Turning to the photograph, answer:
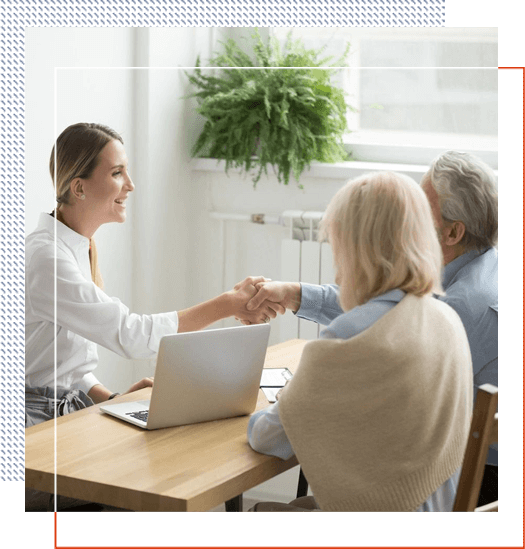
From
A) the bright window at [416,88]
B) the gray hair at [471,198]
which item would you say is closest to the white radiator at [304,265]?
the bright window at [416,88]

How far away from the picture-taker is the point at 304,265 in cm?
315

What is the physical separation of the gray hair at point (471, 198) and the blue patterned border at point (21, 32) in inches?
19.6

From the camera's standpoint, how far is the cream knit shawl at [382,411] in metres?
1.42

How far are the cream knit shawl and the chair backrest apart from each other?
0.05 meters

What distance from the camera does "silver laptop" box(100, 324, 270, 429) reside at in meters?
1.67

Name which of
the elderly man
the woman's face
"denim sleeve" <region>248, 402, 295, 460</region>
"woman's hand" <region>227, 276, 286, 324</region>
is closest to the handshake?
"woman's hand" <region>227, 276, 286, 324</region>

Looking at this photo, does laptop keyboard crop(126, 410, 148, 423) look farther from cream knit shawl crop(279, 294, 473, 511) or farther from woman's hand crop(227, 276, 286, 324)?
woman's hand crop(227, 276, 286, 324)

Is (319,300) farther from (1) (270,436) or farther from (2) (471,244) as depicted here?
(1) (270,436)

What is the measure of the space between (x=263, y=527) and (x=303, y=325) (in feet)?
5.50

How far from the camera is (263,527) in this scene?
5.04 ft

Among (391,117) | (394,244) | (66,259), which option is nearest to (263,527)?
(394,244)

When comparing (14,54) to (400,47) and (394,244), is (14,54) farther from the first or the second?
(400,47)

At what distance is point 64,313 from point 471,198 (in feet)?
3.25

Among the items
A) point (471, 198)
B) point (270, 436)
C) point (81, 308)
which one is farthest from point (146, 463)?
point (471, 198)
